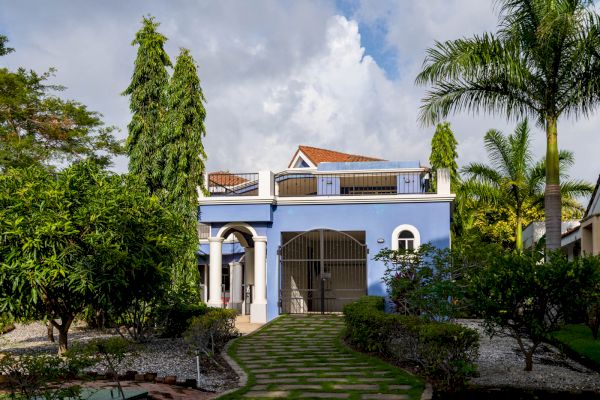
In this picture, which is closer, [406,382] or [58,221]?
[406,382]

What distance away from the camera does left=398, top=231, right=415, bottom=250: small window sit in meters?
20.2

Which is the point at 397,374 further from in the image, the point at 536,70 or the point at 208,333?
the point at 536,70

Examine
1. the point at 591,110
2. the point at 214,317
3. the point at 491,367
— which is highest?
the point at 591,110

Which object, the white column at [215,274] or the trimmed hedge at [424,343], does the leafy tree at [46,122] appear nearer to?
the white column at [215,274]

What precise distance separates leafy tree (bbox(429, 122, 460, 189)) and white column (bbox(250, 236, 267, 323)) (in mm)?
10089

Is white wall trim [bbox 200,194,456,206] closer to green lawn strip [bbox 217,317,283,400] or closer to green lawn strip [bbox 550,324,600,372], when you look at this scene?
green lawn strip [bbox 217,317,283,400]

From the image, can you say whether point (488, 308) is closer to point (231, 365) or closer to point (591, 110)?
point (231, 365)

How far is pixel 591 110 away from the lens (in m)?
16.1

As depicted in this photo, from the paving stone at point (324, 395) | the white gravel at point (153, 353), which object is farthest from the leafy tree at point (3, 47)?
the paving stone at point (324, 395)

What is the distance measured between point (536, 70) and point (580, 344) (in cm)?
681

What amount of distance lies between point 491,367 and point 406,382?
2258 millimetres

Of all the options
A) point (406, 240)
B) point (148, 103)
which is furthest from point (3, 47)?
point (406, 240)

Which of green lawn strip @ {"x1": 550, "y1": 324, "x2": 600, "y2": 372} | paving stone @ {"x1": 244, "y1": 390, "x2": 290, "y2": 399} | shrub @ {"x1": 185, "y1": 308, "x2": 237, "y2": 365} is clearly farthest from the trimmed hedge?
shrub @ {"x1": 185, "y1": 308, "x2": 237, "y2": 365}

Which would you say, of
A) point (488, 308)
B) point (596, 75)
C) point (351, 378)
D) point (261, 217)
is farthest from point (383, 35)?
point (261, 217)
